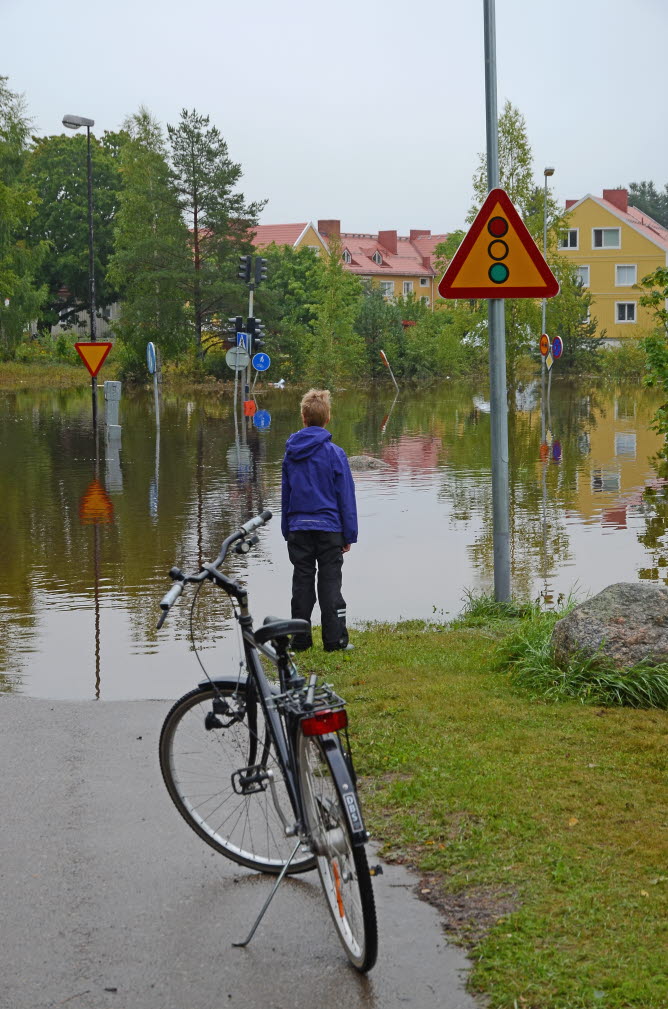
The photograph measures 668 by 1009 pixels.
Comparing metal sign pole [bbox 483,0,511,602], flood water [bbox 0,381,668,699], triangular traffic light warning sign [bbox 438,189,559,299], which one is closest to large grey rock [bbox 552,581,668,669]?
metal sign pole [bbox 483,0,511,602]

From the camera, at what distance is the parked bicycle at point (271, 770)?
12.0 feet

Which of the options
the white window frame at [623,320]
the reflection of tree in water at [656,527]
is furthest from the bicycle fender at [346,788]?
the white window frame at [623,320]

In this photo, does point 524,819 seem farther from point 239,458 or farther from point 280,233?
point 280,233

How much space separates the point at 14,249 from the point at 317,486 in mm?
51643

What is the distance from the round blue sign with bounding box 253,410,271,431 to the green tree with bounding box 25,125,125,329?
41.2m

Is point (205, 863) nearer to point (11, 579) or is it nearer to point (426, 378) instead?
point (11, 579)

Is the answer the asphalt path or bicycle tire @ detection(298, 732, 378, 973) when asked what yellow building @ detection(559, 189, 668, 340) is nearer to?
the asphalt path

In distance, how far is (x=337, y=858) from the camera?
3771 mm

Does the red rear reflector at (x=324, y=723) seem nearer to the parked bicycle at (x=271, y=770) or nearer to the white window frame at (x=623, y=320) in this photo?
the parked bicycle at (x=271, y=770)

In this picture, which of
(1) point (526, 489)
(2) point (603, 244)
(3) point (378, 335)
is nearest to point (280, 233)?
(2) point (603, 244)

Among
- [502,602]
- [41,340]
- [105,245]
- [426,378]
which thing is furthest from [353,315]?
[502,602]

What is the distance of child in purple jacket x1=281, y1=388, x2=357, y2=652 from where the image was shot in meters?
7.80

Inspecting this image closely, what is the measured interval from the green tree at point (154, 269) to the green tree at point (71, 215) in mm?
16011

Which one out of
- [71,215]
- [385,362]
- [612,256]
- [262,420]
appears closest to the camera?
[262,420]
